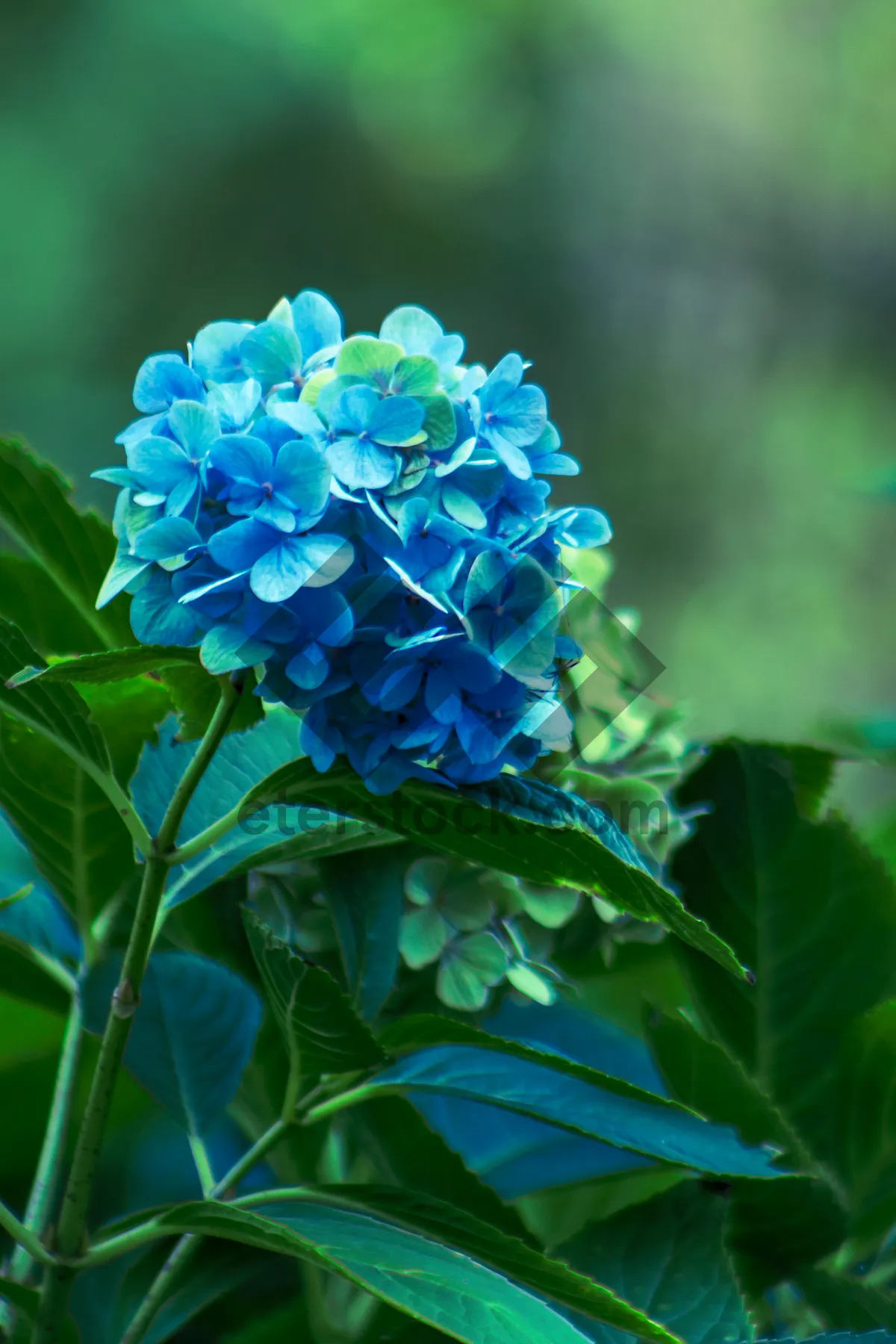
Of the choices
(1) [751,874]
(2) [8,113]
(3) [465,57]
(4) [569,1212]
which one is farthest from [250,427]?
(3) [465,57]

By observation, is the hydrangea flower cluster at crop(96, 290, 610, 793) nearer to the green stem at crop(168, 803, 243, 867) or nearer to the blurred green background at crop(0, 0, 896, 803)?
the green stem at crop(168, 803, 243, 867)

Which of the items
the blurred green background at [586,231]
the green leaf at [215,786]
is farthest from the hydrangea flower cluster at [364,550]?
the blurred green background at [586,231]

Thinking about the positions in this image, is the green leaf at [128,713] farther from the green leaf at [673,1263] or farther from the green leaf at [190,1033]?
the green leaf at [673,1263]

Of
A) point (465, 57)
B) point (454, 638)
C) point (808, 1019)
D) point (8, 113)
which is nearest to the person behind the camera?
point (454, 638)

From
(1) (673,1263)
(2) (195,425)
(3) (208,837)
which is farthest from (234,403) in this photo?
(1) (673,1263)

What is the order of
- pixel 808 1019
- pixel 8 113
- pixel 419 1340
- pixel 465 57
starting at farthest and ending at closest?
pixel 465 57, pixel 8 113, pixel 808 1019, pixel 419 1340

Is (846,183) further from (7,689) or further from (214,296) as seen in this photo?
(7,689)

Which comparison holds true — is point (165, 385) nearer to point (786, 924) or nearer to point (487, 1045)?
point (487, 1045)
